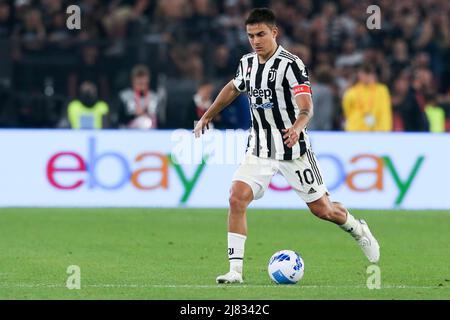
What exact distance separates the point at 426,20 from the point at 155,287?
1491cm

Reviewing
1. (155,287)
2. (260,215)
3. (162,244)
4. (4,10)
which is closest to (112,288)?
(155,287)

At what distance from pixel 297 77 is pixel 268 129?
474 mm

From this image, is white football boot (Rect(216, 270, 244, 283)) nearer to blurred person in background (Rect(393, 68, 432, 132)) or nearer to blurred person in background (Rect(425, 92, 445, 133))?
blurred person in background (Rect(393, 68, 432, 132))

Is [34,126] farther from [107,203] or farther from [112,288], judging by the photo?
[112,288]

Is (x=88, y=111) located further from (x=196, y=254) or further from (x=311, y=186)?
(x=311, y=186)

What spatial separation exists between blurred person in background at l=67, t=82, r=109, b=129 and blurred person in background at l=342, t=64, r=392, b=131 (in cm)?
361

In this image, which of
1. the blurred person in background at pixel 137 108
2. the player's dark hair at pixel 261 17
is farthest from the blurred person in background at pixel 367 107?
the player's dark hair at pixel 261 17

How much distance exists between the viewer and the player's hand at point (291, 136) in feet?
31.1

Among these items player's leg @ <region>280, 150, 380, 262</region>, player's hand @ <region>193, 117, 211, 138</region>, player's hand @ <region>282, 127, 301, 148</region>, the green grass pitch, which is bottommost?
the green grass pitch

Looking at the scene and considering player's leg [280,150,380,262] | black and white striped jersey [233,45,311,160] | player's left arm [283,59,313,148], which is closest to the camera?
player's left arm [283,59,313,148]

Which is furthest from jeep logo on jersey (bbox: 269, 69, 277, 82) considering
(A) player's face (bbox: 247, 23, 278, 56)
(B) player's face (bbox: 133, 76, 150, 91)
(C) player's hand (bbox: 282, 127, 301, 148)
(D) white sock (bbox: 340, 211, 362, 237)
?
(B) player's face (bbox: 133, 76, 150, 91)

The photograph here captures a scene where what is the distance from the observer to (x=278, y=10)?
22906 mm

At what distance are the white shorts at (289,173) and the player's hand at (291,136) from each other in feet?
2.07

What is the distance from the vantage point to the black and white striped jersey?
1009 cm
